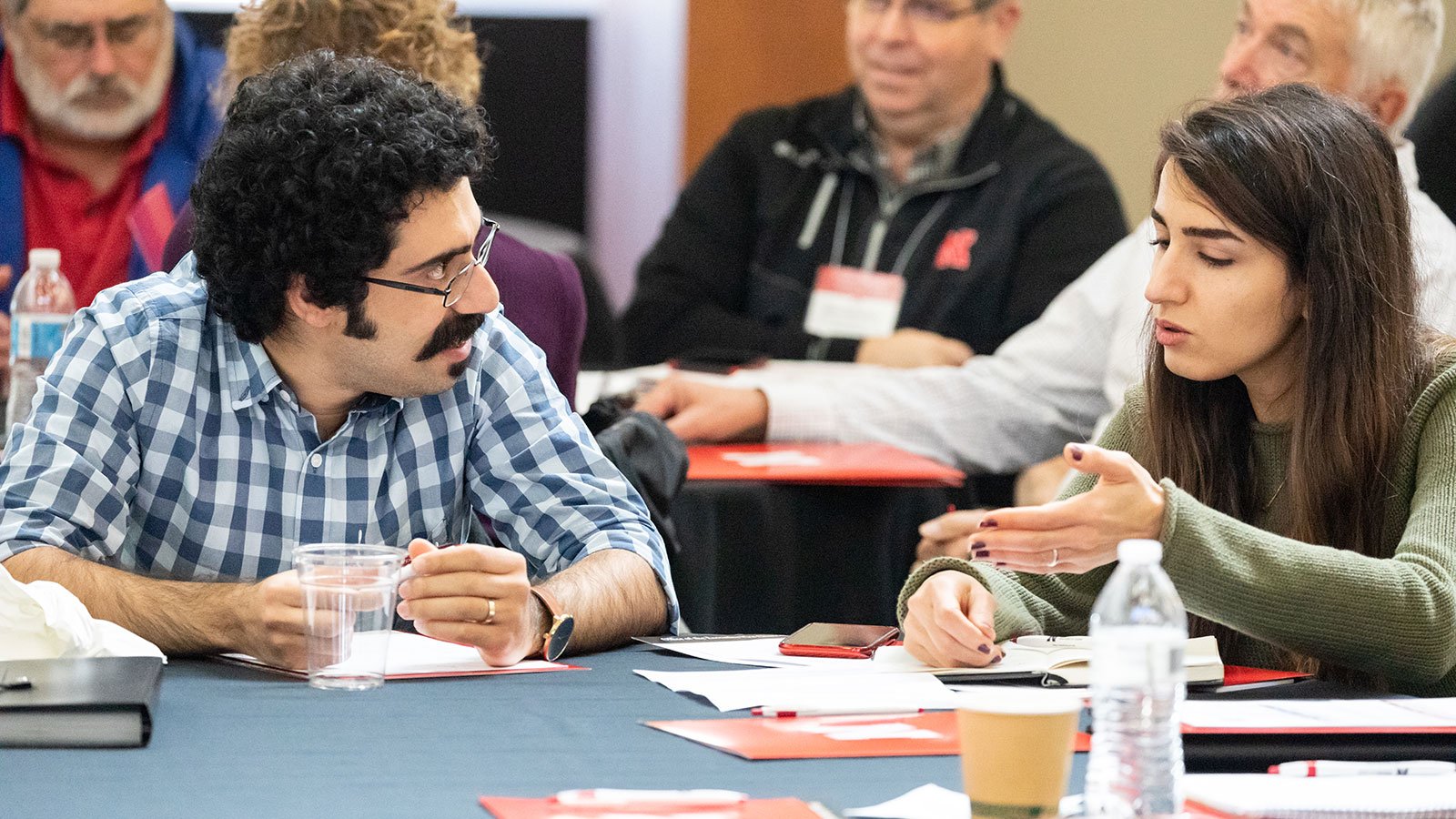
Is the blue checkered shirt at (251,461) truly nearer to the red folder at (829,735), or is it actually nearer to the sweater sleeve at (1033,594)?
the sweater sleeve at (1033,594)

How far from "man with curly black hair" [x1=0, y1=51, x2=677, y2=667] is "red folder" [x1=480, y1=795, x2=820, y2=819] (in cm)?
63

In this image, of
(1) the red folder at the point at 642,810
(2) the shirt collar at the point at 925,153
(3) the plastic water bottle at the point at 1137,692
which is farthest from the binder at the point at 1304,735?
(2) the shirt collar at the point at 925,153

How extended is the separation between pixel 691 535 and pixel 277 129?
4.19 ft

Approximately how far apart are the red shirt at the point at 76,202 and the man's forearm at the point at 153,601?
2150mm

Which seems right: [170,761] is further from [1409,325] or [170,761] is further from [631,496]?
[1409,325]

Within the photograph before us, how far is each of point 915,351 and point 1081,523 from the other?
2.47m

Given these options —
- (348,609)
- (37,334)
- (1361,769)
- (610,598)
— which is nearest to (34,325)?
(37,334)

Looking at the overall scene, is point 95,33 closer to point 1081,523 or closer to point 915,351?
point 915,351

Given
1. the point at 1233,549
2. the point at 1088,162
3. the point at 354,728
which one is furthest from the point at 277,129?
the point at 1088,162

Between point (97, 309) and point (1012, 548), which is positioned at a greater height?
point (97, 309)

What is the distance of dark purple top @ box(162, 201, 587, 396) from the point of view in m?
2.57

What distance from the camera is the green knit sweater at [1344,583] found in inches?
66.5

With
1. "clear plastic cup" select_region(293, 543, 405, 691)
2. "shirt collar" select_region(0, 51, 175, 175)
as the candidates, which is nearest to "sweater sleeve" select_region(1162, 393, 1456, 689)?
"clear plastic cup" select_region(293, 543, 405, 691)

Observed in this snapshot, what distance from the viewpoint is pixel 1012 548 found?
5.27ft
